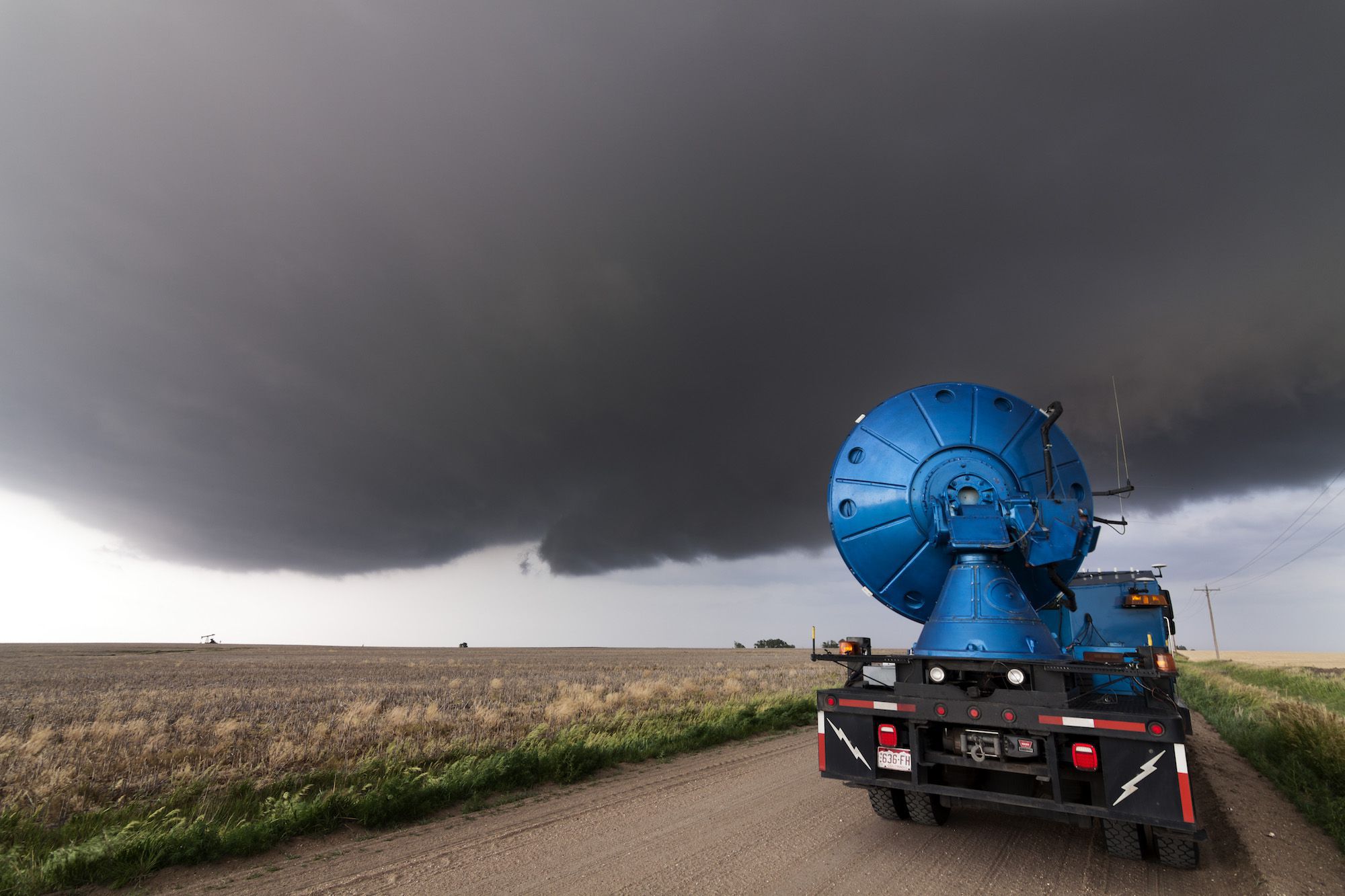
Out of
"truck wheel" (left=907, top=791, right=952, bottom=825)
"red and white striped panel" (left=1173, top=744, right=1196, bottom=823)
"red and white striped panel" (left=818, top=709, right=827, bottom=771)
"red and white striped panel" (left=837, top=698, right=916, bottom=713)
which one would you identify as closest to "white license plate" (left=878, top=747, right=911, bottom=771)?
"red and white striped panel" (left=837, top=698, right=916, bottom=713)

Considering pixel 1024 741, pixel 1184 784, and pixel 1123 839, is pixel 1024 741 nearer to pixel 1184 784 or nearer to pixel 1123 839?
pixel 1184 784

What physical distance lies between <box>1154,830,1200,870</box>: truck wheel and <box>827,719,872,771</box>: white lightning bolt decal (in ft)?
7.20

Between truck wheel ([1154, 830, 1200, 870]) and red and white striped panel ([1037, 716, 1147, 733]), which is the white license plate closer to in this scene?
red and white striped panel ([1037, 716, 1147, 733])

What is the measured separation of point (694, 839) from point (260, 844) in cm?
380

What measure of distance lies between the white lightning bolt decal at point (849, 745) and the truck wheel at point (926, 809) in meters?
0.83

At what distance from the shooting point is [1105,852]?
5676mm

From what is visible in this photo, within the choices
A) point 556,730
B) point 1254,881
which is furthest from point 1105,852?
point 556,730

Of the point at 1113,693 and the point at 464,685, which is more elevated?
the point at 1113,693

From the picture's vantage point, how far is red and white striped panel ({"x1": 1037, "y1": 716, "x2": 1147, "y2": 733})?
466cm

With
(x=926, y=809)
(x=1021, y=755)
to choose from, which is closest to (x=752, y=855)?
(x=926, y=809)

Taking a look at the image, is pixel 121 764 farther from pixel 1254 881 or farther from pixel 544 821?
pixel 1254 881

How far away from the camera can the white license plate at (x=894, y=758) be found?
18.2ft

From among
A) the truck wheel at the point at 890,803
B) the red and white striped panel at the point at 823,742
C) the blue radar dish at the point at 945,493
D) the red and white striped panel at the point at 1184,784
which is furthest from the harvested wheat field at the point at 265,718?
the red and white striped panel at the point at 1184,784

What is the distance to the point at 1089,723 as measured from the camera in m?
4.78
